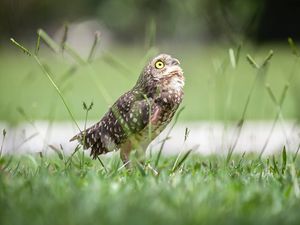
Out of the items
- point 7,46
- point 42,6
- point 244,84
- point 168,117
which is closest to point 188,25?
point 7,46

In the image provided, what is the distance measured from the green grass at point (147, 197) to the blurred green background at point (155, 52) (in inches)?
30.2

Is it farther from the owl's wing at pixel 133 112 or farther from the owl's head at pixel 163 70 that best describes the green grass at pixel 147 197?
the owl's head at pixel 163 70

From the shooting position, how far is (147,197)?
3809mm

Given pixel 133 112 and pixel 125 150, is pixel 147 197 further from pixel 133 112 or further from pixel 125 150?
pixel 125 150

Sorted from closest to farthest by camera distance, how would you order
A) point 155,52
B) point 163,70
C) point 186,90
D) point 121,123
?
point 121,123
point 163,70
point 155,52
point 186,90

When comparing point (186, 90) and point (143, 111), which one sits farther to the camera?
point (186, 90)

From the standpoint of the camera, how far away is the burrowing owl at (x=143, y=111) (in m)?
5.27

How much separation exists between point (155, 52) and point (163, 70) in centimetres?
71

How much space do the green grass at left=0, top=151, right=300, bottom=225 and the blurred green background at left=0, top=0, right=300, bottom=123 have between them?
2.51 ft

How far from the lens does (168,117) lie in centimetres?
536

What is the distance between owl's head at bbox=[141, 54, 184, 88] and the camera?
538cm

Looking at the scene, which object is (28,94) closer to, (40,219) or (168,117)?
(168,117)

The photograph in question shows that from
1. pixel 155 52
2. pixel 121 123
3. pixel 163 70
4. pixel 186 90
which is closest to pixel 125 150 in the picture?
pixel 121 123

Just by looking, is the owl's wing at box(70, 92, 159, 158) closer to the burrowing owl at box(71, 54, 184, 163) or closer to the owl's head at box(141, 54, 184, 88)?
the burrowing owl at box(71, 54, 184, 163)
